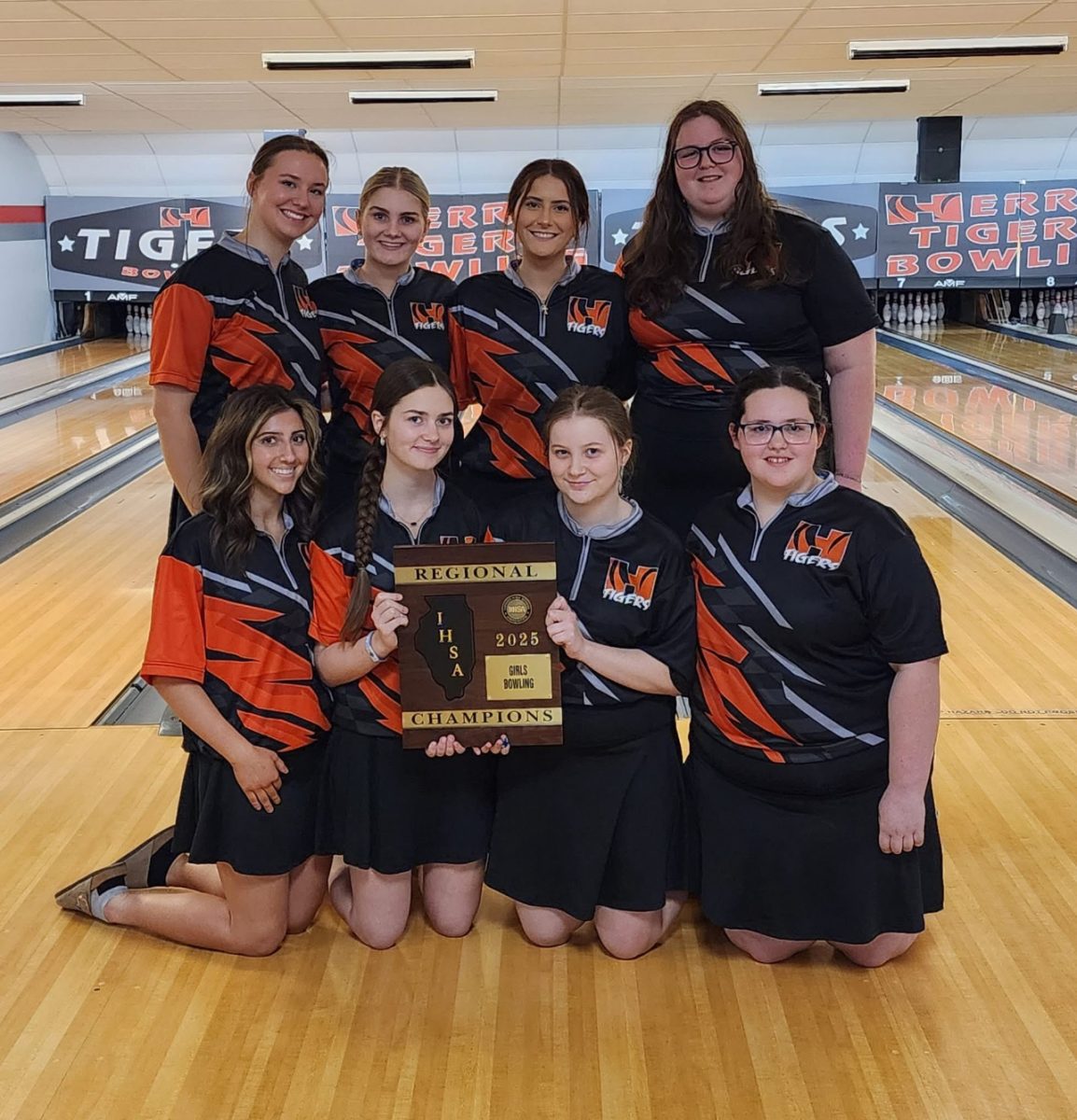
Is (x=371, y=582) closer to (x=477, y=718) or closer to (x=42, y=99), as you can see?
(x=477, y=718)

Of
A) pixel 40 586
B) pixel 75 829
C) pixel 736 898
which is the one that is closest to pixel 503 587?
pixel 736 898

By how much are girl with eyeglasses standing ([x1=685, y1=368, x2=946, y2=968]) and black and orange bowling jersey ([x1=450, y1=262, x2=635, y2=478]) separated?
0.37 m

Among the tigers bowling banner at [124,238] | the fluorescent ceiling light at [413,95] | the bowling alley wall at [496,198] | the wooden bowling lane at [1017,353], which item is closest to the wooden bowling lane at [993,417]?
the wooden bowling lane at [1017,353]

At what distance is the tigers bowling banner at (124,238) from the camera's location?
8688 mm

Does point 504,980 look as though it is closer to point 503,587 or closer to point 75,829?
point 503,587

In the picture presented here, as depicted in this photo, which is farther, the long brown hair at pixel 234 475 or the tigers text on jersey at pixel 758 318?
the tigers text on jersey at pixel 758 318

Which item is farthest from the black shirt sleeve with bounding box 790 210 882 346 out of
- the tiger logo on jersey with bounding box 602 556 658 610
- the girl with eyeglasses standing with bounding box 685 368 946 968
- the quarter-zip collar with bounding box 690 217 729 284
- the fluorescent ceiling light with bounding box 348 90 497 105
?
the fluorescent ceiling light with bounding box 348 90 497 105

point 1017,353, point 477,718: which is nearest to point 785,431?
point 477,718

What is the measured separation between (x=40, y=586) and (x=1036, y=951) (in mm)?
3001

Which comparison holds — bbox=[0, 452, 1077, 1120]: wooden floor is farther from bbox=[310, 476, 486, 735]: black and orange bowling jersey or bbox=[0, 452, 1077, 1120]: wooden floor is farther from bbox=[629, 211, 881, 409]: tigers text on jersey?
bbox=[629, 211, 881, 409]: tigers text on jersey

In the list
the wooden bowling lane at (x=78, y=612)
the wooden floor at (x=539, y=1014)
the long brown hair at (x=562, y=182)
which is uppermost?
the long brown hair at (x=562, y=182)

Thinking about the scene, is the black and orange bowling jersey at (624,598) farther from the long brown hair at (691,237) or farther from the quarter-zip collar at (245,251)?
the quarter-zip collar at (245,251)

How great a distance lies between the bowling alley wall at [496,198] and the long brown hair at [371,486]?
6.39 m

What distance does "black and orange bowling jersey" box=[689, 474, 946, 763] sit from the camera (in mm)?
1655
